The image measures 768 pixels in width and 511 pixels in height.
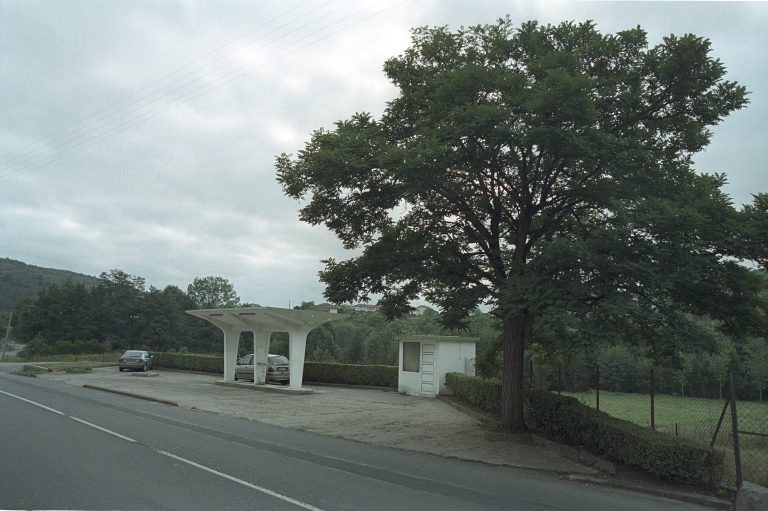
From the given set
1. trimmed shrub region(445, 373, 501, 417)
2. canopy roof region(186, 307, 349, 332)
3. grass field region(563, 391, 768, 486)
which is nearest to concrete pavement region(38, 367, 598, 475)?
trimmed shrub region(445, 373, 501, 417)

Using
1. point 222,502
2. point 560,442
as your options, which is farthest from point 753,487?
point 222,502

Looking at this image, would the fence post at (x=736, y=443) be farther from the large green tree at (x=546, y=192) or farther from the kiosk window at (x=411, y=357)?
the kiosk window at (x=411, y=357)

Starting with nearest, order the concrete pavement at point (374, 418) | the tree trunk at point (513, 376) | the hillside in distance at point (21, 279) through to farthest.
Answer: the concrete pavement at point (374, 418), the tree trunk at point (513, 376), the hillside in distance at point (21, 279)

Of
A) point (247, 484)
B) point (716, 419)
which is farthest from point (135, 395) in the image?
point (716, 419)

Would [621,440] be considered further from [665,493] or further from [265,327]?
[265,327]

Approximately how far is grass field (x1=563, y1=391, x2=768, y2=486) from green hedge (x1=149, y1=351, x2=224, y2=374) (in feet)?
90.4

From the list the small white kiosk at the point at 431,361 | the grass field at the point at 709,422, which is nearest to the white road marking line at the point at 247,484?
the grass field at the point at 709,422

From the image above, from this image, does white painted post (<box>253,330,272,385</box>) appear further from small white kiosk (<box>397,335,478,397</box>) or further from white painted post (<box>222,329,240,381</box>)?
small white kiosk (<box>397,335,478,397</box>)

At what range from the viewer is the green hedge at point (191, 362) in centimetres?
3869

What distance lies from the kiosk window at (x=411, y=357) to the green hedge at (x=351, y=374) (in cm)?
175

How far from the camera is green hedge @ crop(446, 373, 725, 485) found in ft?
27.8

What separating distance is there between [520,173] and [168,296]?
90020mm

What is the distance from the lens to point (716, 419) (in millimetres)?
15641

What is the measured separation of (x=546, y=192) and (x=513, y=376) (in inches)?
182
